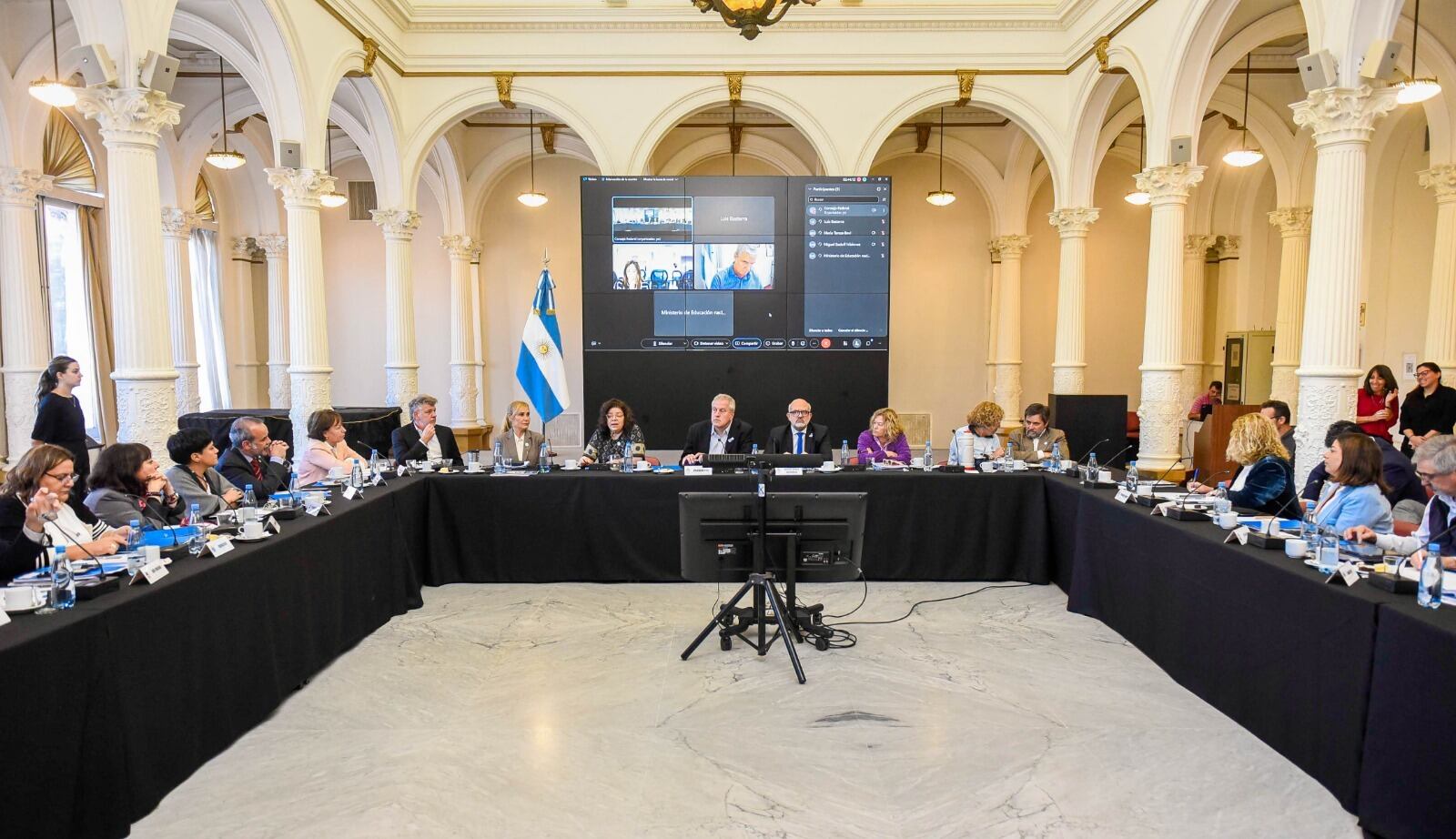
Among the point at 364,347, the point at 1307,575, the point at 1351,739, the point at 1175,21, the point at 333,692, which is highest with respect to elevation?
the point at 1175,21

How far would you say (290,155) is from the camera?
7.82 m

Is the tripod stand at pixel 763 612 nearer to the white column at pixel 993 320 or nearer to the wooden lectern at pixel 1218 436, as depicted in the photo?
the wooden lectern at pixel 1218 436

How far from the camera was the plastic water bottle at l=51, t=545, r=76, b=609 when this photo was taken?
2.60m

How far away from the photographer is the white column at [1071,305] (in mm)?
9914

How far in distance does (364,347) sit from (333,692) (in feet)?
39.4

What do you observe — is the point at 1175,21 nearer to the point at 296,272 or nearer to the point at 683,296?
the point at 683,296

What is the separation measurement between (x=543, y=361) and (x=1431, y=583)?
20.6 feet

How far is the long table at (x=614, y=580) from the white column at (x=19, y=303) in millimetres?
6834

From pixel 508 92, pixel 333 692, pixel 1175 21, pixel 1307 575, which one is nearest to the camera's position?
pixel 1307 575

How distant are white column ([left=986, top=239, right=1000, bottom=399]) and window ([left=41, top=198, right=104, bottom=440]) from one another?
42.5 feet

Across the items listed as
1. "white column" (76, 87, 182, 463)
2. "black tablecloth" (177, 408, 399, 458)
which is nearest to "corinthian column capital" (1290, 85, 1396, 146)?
"white column" (76, 87, 182, 463)

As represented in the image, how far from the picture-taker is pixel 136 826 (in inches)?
106

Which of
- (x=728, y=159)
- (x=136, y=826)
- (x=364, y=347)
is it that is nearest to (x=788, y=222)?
(x=728, y=159)

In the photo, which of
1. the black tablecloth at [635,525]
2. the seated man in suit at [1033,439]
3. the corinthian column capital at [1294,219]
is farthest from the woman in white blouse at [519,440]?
the corinthian column capital at [1294,219]
